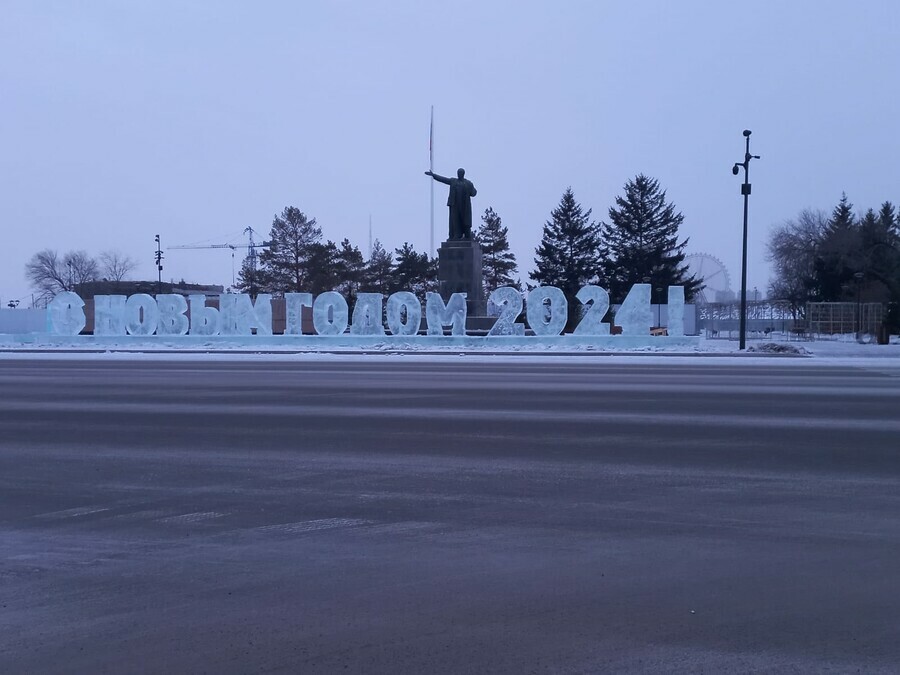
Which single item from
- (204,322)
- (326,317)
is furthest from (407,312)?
(204,322)

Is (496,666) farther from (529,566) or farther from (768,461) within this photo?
(768,461)

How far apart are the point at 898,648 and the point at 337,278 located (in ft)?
214

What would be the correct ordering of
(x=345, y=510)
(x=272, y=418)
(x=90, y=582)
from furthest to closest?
(x=272, y=418), (x=345, y=510), (x=90, y=582)

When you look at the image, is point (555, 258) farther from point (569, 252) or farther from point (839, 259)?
point (839, 259)

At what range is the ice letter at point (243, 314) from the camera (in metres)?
36.0

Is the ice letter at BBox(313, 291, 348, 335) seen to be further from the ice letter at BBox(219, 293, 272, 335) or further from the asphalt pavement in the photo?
the asphalt pavement

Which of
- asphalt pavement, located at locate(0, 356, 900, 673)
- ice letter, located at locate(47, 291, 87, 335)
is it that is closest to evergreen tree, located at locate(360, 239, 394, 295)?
ice letter, located at locate(47, 291, 87, 335)

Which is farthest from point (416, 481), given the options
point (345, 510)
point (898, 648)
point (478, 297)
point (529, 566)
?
point (478, 297)

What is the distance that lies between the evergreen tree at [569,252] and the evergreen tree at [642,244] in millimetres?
1417

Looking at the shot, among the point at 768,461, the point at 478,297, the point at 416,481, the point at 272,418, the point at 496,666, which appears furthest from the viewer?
the point at 478,297

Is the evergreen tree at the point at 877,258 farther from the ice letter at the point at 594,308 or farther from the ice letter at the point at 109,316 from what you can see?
the ice letter at the point at 109,316

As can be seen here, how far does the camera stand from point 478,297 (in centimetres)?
3666

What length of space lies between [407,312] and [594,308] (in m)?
7.92

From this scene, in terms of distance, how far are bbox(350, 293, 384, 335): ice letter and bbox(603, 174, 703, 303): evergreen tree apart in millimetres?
32916
